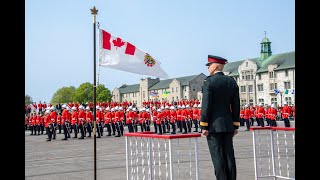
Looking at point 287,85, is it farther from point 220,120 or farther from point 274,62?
point 220,120

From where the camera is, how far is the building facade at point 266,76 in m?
84.4

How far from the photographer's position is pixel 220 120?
628cm

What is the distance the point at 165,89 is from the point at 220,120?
11697 centimetres

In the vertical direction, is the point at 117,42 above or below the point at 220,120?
above

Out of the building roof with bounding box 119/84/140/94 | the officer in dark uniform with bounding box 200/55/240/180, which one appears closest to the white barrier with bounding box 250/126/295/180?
the officer in dark uniform with bounding box 200/55/240/180

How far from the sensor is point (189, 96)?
11431cm

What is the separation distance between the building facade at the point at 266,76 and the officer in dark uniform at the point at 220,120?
74.5 metres

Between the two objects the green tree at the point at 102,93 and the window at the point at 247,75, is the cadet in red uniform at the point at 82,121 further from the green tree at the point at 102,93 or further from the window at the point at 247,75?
the green tree at the point at 102,93

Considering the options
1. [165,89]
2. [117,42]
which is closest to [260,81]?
[165,89]

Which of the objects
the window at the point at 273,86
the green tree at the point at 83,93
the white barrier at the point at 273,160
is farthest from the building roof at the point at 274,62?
the white barrier at the point at 273,160

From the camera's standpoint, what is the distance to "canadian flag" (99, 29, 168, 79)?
7976 millimetres
